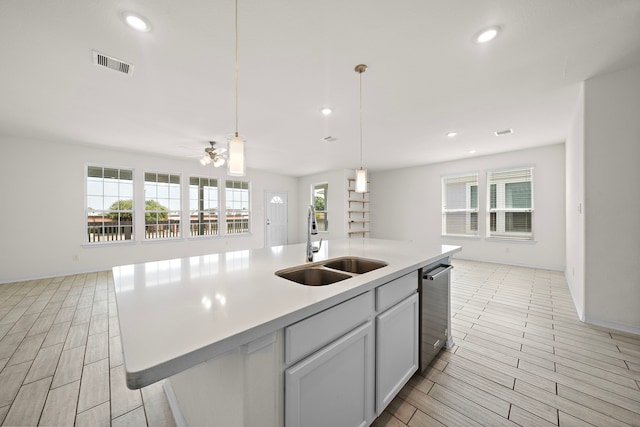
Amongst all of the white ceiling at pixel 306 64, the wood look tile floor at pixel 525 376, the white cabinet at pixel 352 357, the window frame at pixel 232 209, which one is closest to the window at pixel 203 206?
the window frame at pixel 232 209

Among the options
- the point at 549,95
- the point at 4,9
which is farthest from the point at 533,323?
the point at 4,9

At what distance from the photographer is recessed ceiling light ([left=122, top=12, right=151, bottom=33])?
1757mm

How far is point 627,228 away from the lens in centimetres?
245

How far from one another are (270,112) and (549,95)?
3.57 m

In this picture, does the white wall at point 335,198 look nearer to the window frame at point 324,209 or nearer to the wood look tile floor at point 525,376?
the window frame at point 324,209

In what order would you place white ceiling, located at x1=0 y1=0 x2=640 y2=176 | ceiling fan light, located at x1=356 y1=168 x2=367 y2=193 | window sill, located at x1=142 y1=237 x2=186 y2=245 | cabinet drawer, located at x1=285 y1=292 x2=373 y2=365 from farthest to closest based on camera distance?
window sill, located at x1=142 y1=237 x2=186 y2=245, ceiling fan light, located at x1=356 y1=168 x2=367 y2=193, white ceiling, located at x1=0 y1=0 x2=640 y2=176, cabinet drawer, located at x1=285 y1=292 x2=373 y2=365

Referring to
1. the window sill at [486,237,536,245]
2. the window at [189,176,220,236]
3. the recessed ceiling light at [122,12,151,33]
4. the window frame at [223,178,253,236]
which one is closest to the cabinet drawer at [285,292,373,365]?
the recessed ceiling light at [122,12,151,33]

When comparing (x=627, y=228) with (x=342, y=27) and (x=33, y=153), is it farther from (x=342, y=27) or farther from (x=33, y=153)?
(x=33, y=153)

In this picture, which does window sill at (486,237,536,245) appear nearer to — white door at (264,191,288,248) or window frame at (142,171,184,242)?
white door at (264,191,288,248)

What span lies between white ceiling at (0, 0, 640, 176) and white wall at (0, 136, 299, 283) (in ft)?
2.13

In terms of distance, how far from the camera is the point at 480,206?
6035 millimetres

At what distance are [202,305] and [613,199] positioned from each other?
3919 millimetres

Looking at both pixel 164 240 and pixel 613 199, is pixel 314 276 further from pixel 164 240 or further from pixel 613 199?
pixel 164 240

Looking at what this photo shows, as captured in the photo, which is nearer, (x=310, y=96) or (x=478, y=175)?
(x=310, y=96)
